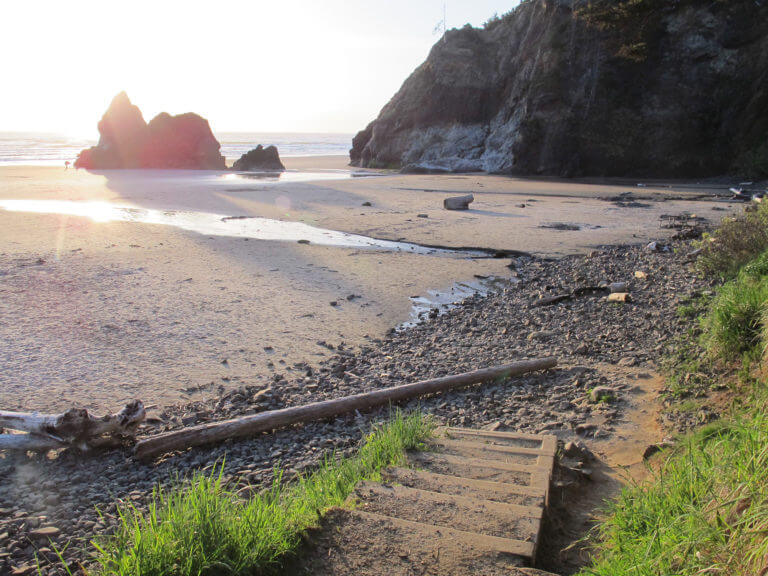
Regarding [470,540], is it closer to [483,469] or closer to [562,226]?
[483,469]

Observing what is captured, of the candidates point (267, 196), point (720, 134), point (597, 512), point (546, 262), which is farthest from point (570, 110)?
point (597, 512)

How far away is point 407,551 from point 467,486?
0.69 metres

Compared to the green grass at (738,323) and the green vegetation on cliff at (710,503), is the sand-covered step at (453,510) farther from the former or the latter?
the green grass at (738,323)

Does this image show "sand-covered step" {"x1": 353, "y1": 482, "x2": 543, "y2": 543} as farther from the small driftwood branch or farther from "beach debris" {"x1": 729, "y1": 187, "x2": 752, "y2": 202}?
"beach debris" {"x1": 729, "y1": 187, "x2": 752, "y2": 202}

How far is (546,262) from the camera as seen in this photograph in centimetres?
988

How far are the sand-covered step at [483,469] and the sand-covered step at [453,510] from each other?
1.16 feet

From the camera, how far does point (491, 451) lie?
3602 millimetres

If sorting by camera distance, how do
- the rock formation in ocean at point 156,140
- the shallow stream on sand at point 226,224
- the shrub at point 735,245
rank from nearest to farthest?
the shrub at point 735,245 < the shallow stream on sand at point 226,224 < the rock formation in ocean at point 156,140

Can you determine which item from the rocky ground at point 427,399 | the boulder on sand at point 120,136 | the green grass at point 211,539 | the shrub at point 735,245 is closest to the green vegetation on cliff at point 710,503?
the rocky ground at point 427,399

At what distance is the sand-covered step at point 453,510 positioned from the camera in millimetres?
2643

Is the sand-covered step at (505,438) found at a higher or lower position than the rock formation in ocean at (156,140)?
lower

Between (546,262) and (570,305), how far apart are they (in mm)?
2626

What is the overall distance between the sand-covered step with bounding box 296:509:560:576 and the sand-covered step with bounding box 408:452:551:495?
672 mm

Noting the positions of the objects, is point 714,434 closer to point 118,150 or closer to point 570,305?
point 570,305
